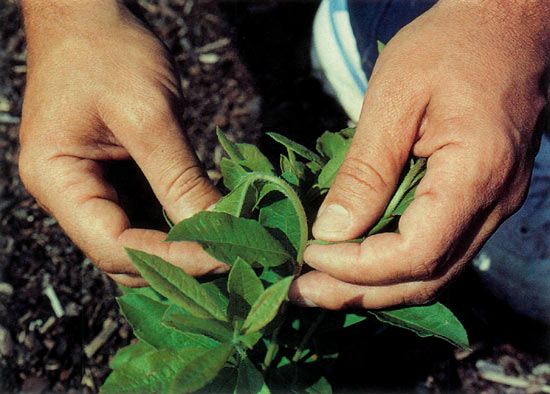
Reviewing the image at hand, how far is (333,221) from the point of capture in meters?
1.19

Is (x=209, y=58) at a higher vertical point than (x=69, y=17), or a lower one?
lower

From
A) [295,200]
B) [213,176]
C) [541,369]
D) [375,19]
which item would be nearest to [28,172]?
[295,200]

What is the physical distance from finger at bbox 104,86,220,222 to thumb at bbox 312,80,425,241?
34 cm

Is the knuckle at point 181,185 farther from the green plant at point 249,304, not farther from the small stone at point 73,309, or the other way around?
the small stone at point 73,309

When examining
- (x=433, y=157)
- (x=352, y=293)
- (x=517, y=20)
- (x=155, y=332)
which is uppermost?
(x=517, y=20)

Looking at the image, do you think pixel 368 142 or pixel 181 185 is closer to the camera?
pixel 368 142

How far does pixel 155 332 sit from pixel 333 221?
1.67 ft

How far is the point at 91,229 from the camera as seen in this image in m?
1.36

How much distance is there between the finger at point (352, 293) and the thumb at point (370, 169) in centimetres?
12

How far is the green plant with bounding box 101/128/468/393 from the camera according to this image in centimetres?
101

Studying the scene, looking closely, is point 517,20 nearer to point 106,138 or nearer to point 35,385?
point 106,138

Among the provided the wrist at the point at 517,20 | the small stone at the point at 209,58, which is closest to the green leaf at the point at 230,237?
the wrist at the point at 517,20

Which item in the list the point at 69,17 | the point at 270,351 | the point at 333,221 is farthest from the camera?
the point at 69,17

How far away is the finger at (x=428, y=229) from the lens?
114 centimetres
